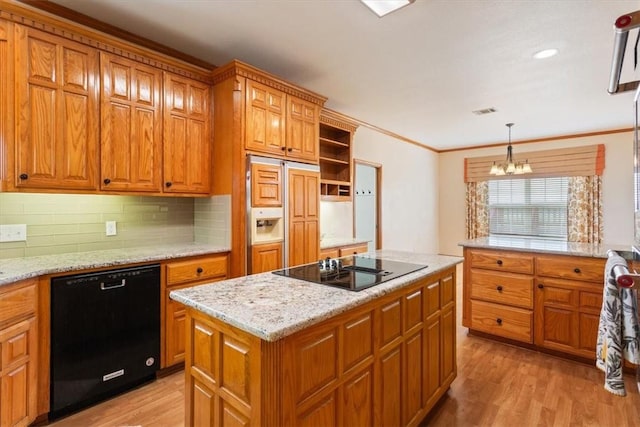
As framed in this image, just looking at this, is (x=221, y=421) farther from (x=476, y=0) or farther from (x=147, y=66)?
(x=476, y=0)

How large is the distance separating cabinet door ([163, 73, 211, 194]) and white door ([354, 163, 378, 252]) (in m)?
2.65

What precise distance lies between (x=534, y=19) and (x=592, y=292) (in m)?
2.15

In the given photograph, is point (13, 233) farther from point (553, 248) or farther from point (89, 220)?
point (553, 248)

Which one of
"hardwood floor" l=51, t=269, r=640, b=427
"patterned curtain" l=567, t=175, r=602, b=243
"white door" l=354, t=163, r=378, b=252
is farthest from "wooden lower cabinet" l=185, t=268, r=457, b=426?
"patterned curtain" l=567, t=175, r=602, b=243

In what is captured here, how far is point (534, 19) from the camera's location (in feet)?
7.51

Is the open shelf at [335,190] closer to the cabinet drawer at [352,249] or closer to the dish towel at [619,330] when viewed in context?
the cabinet drawer at [352,249]

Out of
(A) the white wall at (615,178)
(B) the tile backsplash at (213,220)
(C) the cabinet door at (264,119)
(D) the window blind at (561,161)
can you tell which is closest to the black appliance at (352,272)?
(B) the tile backsplash at (213,220)

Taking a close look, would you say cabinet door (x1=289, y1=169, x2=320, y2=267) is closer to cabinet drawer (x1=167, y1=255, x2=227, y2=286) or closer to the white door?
cabinet drawer (x1=167, y1=255, x2=227, y2=286)

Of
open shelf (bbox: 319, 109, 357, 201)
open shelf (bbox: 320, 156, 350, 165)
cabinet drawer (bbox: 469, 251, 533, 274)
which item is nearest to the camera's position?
cabinet drawer (bbox: 469, 251, 533, 274)

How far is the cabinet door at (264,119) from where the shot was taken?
278cm

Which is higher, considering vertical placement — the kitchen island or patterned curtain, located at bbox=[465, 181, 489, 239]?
patterned curtain, located at bbox=[465, 181, 489, 239]

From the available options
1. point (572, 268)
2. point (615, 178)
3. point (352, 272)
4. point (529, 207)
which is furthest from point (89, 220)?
point (615, 178)

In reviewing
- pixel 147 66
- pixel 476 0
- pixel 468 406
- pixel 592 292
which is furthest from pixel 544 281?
pixel 147 66

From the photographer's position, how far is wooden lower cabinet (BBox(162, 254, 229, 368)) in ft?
8.02
